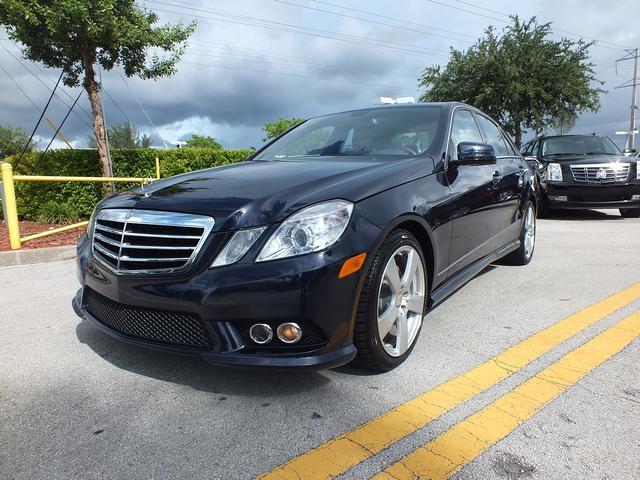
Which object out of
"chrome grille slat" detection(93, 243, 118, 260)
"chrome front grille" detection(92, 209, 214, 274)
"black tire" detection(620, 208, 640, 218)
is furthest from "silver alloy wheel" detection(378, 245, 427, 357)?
"black tire" detection(620, 208, 640, 218)

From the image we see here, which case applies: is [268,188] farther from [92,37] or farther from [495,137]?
[92,37]

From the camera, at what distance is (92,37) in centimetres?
749

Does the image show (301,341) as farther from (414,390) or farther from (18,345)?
(18,345)

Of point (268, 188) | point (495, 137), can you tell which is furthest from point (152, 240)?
point (495, 137)

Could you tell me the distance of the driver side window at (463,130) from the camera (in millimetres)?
3258

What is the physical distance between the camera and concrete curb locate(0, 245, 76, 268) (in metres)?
5.50

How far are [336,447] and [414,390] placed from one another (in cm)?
60

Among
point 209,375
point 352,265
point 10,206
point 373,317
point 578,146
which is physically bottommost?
point 209,375

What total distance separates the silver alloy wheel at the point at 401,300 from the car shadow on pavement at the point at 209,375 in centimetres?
41

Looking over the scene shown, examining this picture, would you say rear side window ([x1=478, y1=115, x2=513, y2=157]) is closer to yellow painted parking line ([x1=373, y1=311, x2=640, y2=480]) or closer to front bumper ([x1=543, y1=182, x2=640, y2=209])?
yellow painted parking line ([x1=373, y1=311, x2=640, y2=480])

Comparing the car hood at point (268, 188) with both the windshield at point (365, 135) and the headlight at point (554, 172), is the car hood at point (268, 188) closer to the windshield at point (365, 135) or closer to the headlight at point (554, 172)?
the windshield at point (365, 135)

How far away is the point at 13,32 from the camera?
25.4 ft

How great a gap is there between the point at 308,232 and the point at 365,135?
158 centimetres

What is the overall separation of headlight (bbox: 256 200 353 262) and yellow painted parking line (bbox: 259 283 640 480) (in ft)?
2.57
